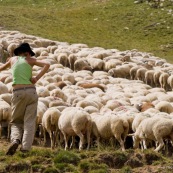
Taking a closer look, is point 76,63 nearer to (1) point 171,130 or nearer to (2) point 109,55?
(2) point 109,55

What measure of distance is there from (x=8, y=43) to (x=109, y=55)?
628cm

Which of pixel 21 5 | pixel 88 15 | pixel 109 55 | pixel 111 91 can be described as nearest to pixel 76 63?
pixel 109 55

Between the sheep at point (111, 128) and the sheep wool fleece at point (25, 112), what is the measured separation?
3.70 meters

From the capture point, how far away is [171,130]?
11.8 metres

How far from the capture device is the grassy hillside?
3809 centimetres

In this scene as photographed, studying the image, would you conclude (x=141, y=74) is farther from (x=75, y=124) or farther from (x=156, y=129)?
(x=156, y=129)

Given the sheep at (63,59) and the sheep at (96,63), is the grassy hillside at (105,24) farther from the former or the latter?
the sheep at (63,59)

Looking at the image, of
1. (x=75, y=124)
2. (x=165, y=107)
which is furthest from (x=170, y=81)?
(x=75, y=124)

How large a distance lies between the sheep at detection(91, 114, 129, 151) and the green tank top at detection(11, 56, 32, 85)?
399 centimetres

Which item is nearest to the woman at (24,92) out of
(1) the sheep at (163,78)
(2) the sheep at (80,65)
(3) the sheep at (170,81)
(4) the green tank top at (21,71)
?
(4) the green tank top at (21,71)

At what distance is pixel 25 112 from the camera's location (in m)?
9.27

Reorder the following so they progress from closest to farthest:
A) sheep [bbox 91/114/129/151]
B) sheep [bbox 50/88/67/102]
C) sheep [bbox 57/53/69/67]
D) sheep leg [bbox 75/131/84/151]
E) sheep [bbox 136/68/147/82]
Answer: sheep [bbox 91/114/129/151] < sheep leg [bbox 75/131/84/151] < sheep [bbox 50/88/67/102] < sheep [bbox 136/68/147/82] < sheep [bbox 57/53/69/67]

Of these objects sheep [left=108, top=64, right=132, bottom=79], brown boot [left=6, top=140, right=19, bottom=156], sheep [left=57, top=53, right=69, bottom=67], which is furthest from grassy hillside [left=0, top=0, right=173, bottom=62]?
brown boot [left=6, top=140, right=19, bottom=156]

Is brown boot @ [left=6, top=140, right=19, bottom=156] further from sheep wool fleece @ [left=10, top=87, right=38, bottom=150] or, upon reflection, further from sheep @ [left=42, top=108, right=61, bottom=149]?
sheep @ [left=42, top=108, right=61, bottom=149]
